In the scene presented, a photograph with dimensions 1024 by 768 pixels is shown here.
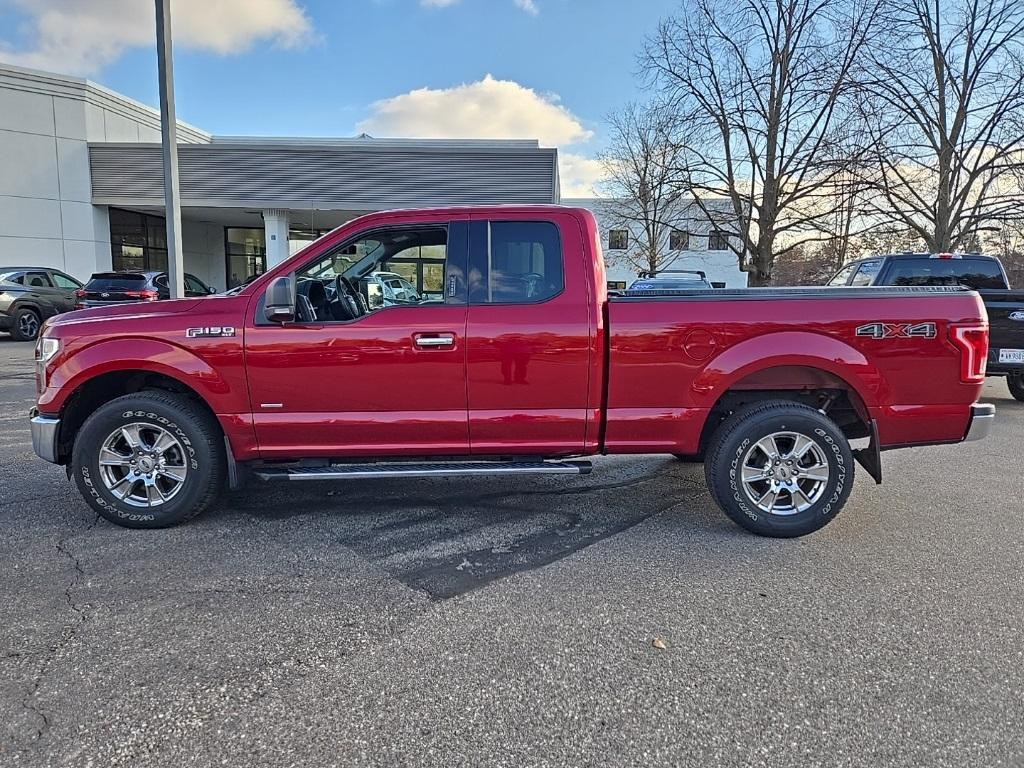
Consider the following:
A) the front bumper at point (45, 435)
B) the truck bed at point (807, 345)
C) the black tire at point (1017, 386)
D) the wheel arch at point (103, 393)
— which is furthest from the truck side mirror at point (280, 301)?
the black tire at point (1017, 386)

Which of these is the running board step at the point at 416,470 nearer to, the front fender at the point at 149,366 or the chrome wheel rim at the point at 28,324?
the front fender at the point at 149,366

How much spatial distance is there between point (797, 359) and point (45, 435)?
4.71 meters

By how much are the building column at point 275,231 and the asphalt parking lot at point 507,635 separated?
18.5m

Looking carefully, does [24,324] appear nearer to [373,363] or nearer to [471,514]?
[373,363]

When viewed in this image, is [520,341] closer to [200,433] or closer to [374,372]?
[374,372]

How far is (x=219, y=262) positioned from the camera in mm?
28172

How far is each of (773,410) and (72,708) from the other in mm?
3819

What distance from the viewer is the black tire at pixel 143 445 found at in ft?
13.5

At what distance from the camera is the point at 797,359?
4059mm

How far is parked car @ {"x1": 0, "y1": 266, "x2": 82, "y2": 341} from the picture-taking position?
49.5ft

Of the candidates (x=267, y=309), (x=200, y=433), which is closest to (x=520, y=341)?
(x=267, y=309)

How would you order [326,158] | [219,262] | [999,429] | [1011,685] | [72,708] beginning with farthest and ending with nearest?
1. [219,262]
2. [326,158]
3. [999,429]
4. [1011,685]
5. [72,708]

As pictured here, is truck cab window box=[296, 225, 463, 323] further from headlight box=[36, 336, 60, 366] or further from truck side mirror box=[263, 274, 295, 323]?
headlight box=[36, 336, 60, 366]

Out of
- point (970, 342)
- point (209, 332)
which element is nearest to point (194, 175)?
point (209, 332)
